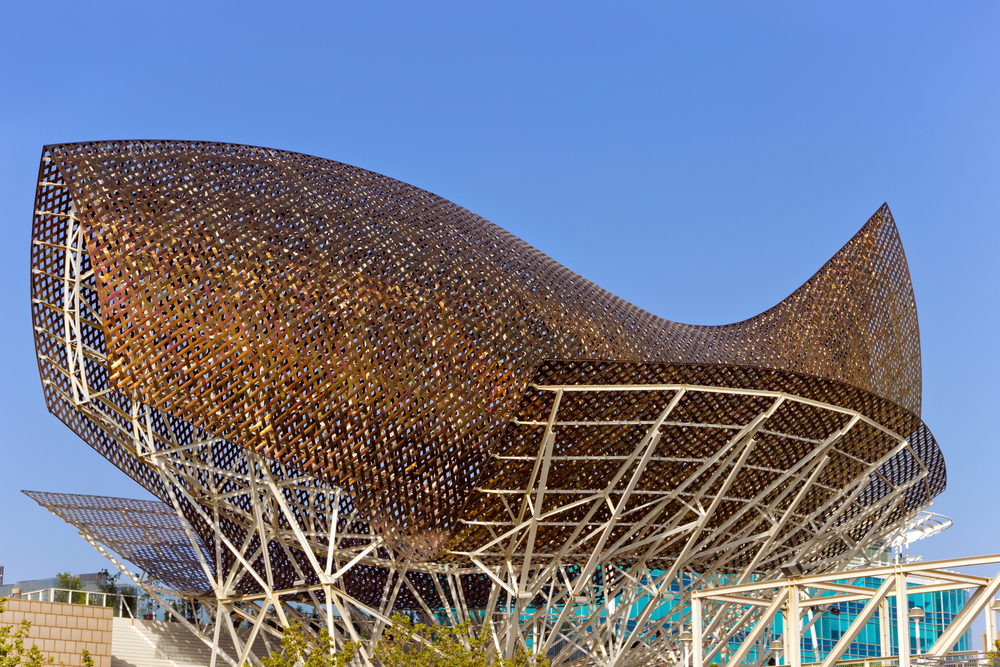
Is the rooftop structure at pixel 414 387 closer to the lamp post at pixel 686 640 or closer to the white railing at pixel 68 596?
the lamp post at pixel 686 640

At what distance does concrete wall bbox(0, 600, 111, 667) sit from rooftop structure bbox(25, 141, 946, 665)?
3.74m

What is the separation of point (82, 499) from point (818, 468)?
26.0 metres

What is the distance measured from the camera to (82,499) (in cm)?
4316

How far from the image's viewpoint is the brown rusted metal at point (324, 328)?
88.8ft

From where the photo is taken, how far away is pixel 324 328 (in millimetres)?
28125

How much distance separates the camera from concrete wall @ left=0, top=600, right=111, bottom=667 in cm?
3200

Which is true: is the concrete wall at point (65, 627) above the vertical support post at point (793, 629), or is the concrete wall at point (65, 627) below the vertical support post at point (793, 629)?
above

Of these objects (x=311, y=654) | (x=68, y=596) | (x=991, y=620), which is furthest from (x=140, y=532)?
(x=991, y=620)

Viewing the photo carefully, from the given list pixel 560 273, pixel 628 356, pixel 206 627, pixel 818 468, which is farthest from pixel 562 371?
pixel 206 627

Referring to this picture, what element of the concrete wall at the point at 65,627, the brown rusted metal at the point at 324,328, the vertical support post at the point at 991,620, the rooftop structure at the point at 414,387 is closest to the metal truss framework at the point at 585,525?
the rooftop structure at the point at 414,387

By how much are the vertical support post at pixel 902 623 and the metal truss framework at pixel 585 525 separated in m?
12.2

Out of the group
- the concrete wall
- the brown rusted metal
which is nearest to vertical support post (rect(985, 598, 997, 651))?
the brown rusted metal

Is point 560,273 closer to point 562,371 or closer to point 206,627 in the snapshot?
point 562,371

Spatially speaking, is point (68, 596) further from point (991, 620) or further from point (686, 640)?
point (991, 620)
